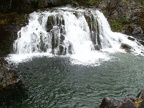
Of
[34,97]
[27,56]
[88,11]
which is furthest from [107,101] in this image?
[88,11]

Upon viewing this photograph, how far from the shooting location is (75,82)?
25.0 metres

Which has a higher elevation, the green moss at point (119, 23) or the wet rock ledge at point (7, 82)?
the green moss at point (119, 23)

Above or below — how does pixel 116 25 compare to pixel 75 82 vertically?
above

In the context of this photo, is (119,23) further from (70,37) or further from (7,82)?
(7,82)

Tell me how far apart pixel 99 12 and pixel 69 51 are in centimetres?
1107

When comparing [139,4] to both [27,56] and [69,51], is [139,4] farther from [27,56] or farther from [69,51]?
[27,56]

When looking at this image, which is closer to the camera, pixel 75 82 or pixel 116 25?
pixel 75 82

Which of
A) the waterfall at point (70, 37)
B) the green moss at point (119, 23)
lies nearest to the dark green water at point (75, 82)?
the waterfall at point (70, 37)

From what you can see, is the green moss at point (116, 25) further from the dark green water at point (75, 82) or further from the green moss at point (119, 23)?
the dark green water at point (75, 82)

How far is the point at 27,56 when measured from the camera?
3272cm

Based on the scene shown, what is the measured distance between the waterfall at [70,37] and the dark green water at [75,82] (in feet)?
10.2

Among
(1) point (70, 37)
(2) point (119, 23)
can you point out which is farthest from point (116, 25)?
(1) point (70, 37)

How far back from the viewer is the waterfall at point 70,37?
34.3 meters

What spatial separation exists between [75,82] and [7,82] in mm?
6684
